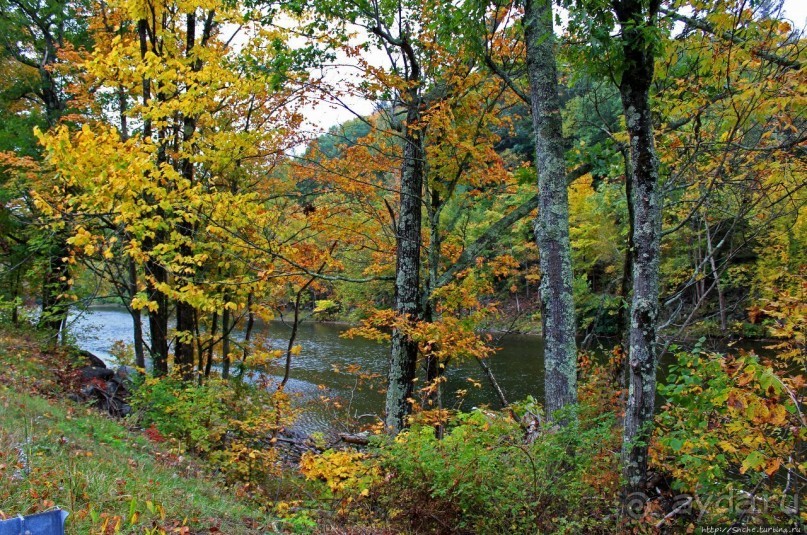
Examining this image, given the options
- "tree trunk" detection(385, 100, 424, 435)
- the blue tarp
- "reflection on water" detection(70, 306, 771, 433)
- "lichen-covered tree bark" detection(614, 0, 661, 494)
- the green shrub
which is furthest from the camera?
"reflection on water" detection(70, 306, 771, 433)

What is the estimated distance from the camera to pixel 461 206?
873cm

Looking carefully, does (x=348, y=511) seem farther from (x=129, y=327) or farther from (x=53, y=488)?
(x=129, y=327)

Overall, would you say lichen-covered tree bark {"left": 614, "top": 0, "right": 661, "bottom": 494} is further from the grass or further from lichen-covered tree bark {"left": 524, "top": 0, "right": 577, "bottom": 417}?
the grass

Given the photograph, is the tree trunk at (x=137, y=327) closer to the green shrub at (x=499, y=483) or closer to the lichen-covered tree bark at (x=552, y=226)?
the green shrub at (x=499, y=483)

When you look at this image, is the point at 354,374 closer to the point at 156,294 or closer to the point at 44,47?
the point at 156,294

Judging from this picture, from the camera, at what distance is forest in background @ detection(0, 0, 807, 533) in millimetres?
3682

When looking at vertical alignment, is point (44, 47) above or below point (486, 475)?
above

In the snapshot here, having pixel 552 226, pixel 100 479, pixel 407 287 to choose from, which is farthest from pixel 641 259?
pixel 100 479

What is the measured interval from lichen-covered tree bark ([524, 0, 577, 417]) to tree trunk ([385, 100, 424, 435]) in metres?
2.72

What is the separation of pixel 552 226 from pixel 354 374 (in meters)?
16.7

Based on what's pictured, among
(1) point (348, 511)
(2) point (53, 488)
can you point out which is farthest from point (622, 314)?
(2) point (53, 488)

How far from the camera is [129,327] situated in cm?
3180

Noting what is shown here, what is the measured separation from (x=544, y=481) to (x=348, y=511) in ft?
6.69

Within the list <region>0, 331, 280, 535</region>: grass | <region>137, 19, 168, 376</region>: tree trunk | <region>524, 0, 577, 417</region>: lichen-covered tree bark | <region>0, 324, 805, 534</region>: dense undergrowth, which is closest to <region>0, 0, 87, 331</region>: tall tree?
<region>137, 19, 168, 376</region>: tree trunk
